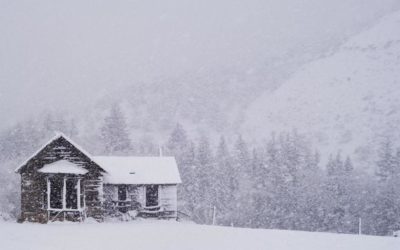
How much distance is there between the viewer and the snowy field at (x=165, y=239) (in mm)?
22750

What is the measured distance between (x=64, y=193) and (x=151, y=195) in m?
7.12

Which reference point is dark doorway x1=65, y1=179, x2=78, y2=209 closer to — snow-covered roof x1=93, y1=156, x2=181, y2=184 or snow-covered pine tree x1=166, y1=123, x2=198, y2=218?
snow-covered roof x1=93, y1=156, x2=181, y2=184

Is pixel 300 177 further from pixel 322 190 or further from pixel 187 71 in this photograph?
pixel 187 71

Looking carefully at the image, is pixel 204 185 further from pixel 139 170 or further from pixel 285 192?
pixel 139 170

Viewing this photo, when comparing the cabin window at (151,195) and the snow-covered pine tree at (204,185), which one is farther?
the snow-covered pine tree at (204,185)

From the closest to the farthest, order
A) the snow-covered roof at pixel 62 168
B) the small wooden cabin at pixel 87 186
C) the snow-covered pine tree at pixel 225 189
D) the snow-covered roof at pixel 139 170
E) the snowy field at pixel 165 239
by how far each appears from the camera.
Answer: the snowy field at pixel 165 239 → the snow-covered roof at pixel 62 168 → the small wooden cabin at pixel 87 186 → the snow-covered roof at pixel 139 170 → the snow-covered pine tree at pixel 225 189

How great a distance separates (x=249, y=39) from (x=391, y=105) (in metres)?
98.9

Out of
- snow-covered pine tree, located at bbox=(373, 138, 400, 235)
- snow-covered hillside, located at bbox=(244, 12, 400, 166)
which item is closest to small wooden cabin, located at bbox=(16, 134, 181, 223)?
snow-covered pine tree, located at bbox=(373, 138, 400, 235)

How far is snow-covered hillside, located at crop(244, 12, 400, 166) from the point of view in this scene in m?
88.2

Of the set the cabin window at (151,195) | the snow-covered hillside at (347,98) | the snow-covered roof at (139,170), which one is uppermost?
the snow-covered hillside at (347,98)

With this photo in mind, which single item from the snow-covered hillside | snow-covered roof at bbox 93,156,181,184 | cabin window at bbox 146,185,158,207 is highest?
the snow-covered hillside

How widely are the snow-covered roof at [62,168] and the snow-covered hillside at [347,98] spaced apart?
5669cm

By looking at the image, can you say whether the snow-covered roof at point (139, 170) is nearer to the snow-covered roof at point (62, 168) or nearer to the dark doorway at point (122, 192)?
the dark doorway at point (122, 192)

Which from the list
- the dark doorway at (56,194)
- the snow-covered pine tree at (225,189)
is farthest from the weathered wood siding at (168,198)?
the snow-covered pine tree at (225,189)
